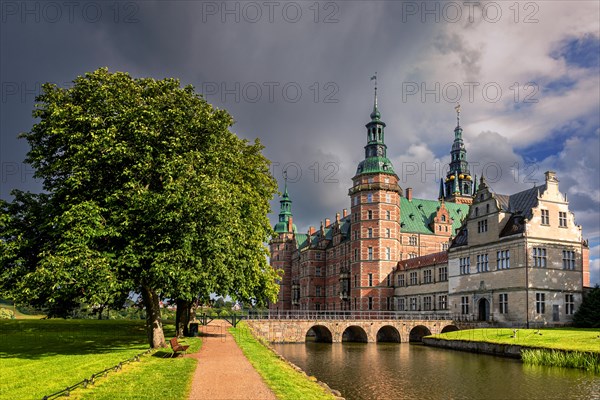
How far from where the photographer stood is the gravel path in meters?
15.4

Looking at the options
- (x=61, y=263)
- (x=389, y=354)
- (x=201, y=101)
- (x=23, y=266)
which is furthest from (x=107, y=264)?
(x=389, y=354)

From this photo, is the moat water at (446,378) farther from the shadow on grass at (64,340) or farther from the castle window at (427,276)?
the castle window at (427,276)

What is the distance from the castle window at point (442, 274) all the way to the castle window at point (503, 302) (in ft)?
33.9

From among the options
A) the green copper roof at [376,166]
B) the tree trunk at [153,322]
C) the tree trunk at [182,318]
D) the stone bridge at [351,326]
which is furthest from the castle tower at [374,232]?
the tree trunk at [153,322]

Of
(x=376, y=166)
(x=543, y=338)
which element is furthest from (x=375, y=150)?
(x=543, y=338)

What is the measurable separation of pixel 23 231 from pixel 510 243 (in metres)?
41.8

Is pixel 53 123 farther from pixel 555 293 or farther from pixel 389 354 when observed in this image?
pixel 555 293

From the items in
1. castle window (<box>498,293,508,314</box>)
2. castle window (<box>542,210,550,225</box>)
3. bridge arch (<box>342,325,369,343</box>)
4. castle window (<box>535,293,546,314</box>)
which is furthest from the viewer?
bridge arch (<box>342,325,369,343</box>)

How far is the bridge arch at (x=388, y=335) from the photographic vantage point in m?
57.6

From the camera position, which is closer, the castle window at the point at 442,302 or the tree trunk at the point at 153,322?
the tree trunk at the point at 153,322

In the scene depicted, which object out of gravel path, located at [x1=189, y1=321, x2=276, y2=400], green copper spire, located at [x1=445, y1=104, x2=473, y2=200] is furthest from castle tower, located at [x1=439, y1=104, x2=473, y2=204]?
gravel path, located at [x1=189, y1=321, x2=276, y2=400]

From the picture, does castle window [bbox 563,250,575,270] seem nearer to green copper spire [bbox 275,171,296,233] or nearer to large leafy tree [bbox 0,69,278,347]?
large leafy tree [bbox 0,69,278,347]

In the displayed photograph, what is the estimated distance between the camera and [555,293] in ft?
160

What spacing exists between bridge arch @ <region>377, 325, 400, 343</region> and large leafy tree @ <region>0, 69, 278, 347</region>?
34.9m
